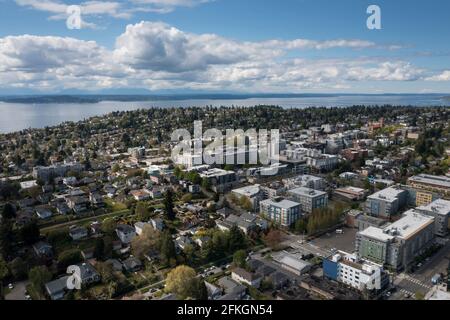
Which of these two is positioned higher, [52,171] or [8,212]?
[52,171]

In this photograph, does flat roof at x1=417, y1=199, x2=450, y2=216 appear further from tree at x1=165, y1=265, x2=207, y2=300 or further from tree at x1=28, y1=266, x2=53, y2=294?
A: tree at x1=28, y1=266, x2=53, y2=294

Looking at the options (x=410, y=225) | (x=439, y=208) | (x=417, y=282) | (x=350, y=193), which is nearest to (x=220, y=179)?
(x=350, y=193)

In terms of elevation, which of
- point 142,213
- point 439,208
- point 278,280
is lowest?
point 278,280

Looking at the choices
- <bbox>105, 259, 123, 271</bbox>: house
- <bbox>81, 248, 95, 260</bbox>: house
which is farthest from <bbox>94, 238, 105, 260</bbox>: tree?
<bbox>105, 259, 123, 271</bbox>: house

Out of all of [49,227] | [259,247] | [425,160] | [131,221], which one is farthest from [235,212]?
[425,160]

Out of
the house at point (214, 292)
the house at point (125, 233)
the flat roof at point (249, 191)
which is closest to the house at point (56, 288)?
the house at point (125, 233)

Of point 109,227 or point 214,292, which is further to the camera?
point 109,227

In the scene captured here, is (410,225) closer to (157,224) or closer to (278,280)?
(278,280)
